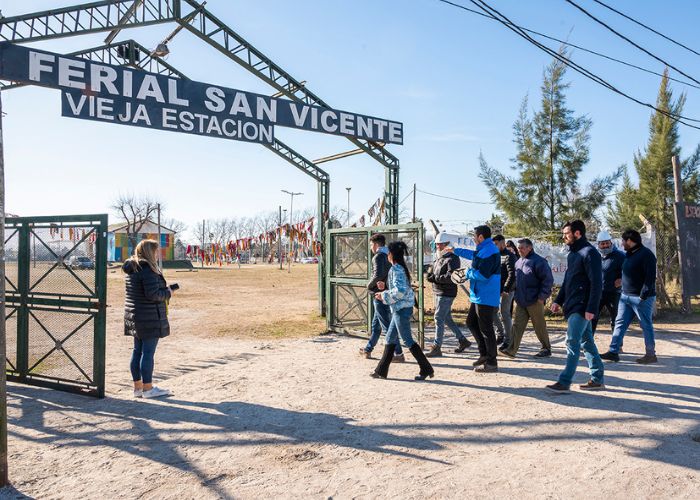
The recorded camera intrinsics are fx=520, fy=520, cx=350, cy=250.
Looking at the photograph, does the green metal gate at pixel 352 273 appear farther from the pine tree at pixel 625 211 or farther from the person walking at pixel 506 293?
the pine tree at pixel 625 211

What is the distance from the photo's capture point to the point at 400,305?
20.6ft

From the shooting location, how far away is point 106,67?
26.3 feet

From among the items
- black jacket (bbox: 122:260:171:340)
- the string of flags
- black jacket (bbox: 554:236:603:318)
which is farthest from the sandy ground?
the string of flags

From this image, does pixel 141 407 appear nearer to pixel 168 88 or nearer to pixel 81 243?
pixel 81 243

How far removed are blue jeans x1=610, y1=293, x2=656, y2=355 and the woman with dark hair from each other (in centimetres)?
315

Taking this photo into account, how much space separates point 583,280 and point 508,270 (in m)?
2.76

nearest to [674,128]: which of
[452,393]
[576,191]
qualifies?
[576,191]

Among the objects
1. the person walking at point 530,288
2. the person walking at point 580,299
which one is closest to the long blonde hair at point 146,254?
the person walking at point 580,299

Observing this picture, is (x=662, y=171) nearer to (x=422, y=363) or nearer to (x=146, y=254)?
(x=422, y=363)

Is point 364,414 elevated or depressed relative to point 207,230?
depressed

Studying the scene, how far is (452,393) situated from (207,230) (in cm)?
10847

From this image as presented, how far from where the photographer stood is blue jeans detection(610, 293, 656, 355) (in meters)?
7.24

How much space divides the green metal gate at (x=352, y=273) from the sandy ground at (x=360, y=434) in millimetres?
2123

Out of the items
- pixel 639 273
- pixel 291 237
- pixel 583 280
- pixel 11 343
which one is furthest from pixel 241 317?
pixel 291 237
